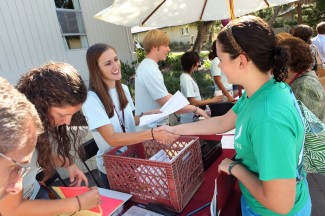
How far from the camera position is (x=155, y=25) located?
345 centimetres

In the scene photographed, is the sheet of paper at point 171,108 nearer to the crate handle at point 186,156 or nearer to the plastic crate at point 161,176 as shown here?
the plastic crate at point 161,176

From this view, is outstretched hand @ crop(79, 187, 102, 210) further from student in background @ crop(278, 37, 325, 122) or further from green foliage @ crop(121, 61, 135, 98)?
green foliage @ crop(121, 61, 135, 98)

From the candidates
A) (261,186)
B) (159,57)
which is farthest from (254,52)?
(159,57)

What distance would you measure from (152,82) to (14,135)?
1.99 m

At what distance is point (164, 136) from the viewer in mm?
1724

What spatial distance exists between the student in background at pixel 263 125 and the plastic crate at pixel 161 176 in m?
0.21

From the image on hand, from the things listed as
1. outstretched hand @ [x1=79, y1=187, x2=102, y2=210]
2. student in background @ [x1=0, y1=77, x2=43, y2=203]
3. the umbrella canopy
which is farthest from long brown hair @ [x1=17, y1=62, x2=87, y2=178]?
the umbrella canopy

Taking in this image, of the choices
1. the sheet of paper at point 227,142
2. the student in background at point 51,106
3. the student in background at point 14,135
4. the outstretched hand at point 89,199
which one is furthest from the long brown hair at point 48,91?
the sheet of paper at point 227,142

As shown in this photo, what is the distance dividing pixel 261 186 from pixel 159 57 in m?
2.20

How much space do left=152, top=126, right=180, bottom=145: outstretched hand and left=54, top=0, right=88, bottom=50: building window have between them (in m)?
6.10

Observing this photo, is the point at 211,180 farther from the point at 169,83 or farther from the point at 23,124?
the point at 169,83

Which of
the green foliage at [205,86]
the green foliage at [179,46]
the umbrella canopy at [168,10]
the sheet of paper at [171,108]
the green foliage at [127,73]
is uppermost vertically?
the umbrella canopy at [168,10]

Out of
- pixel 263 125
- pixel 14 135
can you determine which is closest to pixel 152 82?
pixel 263 125

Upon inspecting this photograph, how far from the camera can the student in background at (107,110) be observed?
1.74 metres
